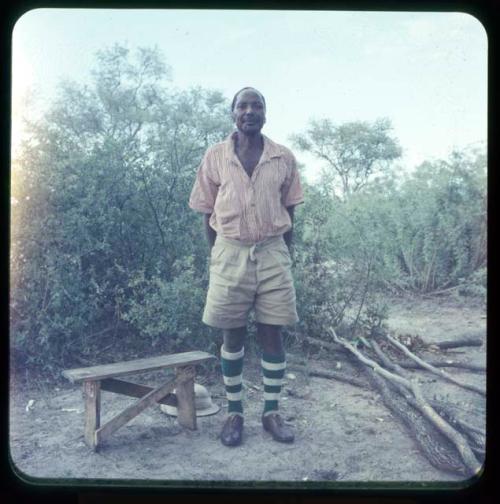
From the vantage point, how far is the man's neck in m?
2.81

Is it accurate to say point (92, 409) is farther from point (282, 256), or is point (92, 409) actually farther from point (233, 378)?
point (282, 256)

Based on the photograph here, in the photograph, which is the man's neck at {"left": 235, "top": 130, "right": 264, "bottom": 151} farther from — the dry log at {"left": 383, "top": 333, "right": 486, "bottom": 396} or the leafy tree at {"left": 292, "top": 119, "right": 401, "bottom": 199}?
the dry log at {"left": 383, "top": 333, "right": 486, "bottom": 396}

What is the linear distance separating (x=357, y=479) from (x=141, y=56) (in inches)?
76.9

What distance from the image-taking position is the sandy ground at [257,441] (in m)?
2.74

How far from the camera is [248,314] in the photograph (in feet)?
9.44

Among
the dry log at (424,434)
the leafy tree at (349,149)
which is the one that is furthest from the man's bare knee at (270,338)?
the leafy tree at (349,149)

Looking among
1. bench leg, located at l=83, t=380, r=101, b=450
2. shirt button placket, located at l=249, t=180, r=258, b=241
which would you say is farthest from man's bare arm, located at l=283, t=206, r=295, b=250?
bench leg, located at l=83, t=380, r=101, b=450

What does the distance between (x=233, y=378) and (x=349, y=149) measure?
1.10 meters

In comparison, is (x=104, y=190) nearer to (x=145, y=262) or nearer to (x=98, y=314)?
(x=145, y=262)

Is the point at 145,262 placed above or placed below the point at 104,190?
below

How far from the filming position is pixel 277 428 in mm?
2812

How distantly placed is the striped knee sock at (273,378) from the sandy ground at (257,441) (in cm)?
4

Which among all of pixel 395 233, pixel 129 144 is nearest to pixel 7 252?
pixel 129 144

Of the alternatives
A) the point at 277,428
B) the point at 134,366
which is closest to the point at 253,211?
the point at 134,366
